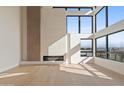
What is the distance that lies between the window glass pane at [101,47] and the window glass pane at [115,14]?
1638mm

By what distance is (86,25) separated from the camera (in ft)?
51.2

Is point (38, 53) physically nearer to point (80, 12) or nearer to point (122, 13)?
point (80, 12)

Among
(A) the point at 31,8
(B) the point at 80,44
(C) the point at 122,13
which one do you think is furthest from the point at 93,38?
(C) the point at 122,13

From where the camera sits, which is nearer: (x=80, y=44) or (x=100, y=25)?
(x=100, y=25)

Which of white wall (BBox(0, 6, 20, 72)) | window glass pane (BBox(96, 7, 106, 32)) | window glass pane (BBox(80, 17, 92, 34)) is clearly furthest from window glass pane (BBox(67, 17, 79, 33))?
white wall (BBox(0, 6, 20, 72))

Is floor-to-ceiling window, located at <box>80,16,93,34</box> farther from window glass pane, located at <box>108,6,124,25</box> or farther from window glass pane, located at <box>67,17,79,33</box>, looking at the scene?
window glass pane, located at <box>108,6,124,25</box>

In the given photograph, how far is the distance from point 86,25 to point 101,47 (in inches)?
114

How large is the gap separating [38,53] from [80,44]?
3027mm

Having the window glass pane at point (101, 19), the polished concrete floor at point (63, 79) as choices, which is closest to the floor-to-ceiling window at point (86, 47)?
the window glass pane at point (101, 19)
